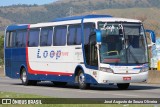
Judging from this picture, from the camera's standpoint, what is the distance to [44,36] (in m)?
30.6

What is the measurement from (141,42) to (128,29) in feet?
2.70

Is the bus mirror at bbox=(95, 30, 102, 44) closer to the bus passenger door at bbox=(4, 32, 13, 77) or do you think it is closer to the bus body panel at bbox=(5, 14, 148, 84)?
the bus body panel at bbox=(5, 14, 148, 84)

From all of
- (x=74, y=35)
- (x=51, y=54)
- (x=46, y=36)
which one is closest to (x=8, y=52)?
(x=46, y=36)

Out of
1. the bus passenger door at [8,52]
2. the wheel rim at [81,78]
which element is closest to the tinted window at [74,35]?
the wheel rim at [81,78]

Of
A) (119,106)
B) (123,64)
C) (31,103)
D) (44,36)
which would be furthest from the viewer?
(44,36)

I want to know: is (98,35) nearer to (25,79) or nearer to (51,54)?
(51,54)

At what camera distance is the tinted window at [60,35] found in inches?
1125

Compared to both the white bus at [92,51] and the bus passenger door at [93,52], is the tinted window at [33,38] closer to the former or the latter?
the white bus at [92,51]

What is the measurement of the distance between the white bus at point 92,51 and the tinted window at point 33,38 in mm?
53

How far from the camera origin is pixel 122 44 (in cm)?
2578

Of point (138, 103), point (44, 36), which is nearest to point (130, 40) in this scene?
point (44, 36)

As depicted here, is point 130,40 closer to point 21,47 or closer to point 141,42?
point 141,42

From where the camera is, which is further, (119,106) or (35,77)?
(35,77)

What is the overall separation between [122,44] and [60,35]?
13.8 feet
